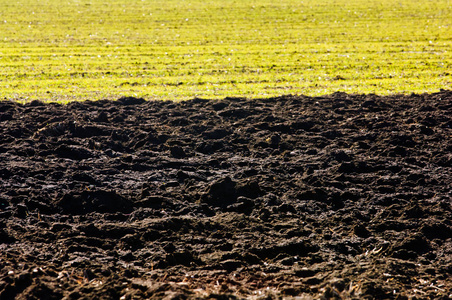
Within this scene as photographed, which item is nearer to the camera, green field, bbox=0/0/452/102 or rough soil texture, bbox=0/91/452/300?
rough soil texture, bbox=0/91/452/300

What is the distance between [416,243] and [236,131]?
528 centimetres

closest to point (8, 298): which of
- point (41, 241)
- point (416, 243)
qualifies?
point (41, 241)

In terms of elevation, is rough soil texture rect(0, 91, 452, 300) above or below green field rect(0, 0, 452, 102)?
below

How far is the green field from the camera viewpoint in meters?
15.4

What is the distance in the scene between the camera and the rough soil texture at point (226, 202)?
17.6 ft

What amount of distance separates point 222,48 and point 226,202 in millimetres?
15612

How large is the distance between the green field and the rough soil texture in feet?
10.5

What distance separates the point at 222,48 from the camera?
22156mm

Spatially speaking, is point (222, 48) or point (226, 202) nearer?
point (226, 202)

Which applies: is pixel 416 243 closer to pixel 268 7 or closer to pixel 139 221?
pixel 139 221

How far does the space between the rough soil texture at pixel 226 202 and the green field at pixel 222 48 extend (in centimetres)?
320

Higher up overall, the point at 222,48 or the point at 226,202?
the point at 222,48

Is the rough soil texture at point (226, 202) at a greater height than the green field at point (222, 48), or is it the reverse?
the green field at point (222, 48)

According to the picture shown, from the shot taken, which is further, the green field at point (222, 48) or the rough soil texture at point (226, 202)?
the green field at point (222, 48)
